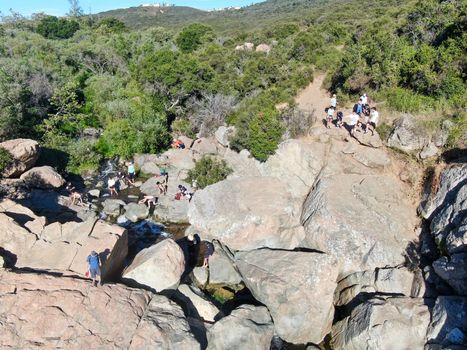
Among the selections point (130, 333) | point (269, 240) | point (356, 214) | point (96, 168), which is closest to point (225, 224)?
point (269, 240)

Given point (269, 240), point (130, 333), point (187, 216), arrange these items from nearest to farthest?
point (130, 333) → point (269, 240) → point (187, 216)

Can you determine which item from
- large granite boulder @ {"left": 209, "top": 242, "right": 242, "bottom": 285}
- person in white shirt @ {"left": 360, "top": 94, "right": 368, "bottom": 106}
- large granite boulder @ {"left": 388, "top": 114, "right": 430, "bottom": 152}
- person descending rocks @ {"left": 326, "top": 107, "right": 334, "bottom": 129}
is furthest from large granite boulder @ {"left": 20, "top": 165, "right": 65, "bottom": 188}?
large granite boulder @ {"left": 388, "top": 114, "right": 430, "bottom": 152}

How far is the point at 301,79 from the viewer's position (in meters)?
26.6

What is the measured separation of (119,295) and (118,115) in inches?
757

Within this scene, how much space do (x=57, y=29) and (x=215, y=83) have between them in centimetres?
4022

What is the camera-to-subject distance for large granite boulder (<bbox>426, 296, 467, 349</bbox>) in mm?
11094

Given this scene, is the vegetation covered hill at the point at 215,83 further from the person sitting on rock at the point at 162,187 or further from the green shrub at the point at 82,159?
the person sitting on rock at the point at 162,187

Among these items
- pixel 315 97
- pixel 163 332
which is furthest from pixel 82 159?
pixel 163 332

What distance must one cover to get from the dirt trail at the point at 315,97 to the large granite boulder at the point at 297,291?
416 inches

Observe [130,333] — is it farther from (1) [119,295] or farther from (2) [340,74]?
(2) [340,74]

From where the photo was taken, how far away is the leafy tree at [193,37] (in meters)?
44.6

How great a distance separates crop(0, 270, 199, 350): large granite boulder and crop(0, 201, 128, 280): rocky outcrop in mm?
1333

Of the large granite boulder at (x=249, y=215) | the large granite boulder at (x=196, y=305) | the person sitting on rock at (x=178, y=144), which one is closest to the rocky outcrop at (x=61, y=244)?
the large granite boulder at (x=196, y=305)

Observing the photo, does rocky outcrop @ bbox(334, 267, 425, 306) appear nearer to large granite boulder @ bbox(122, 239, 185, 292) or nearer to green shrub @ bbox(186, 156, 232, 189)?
large granite boulder @ bbox(122, 239, 185, 292)
